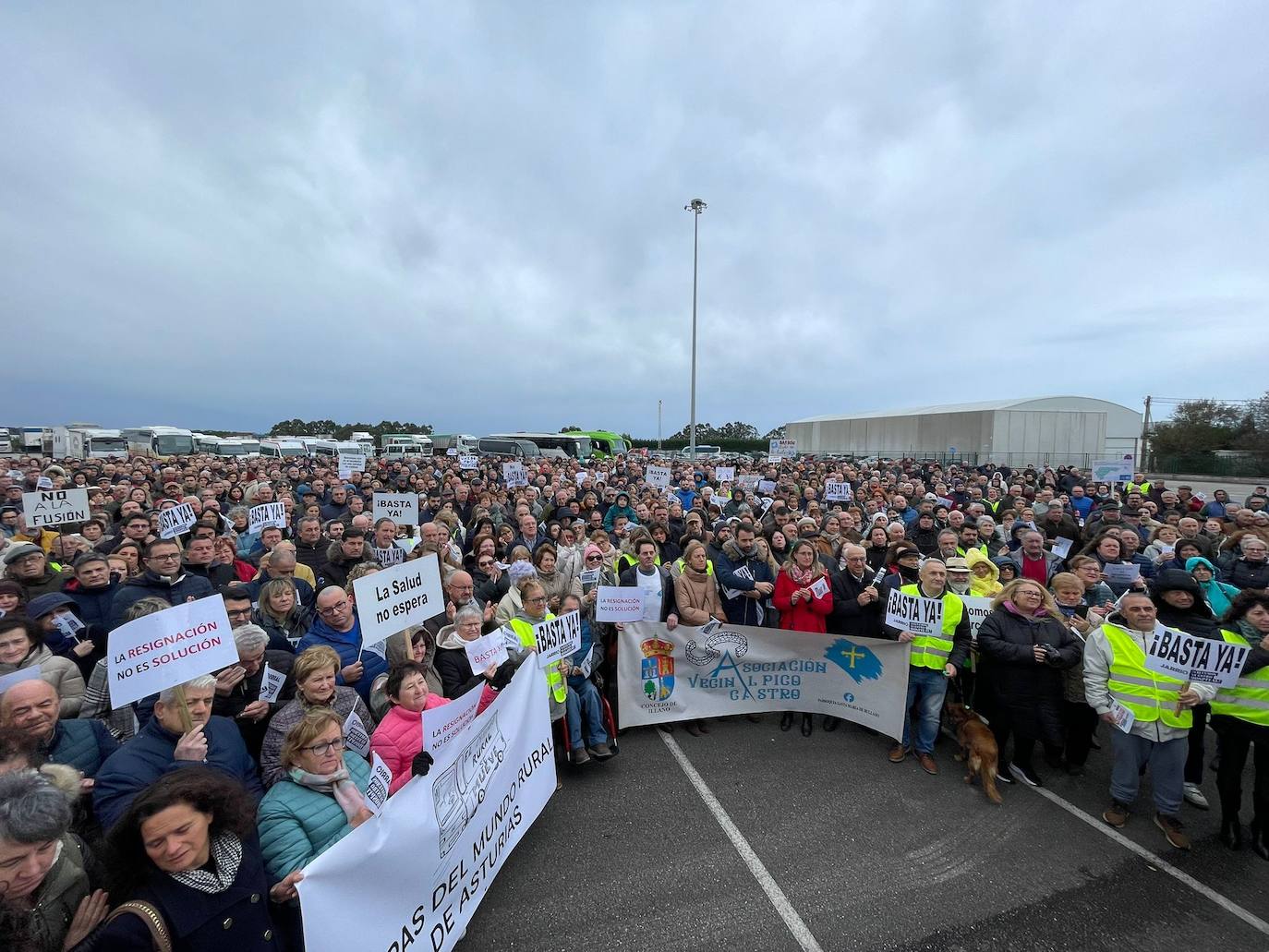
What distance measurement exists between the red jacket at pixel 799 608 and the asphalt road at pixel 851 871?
132 centimetres

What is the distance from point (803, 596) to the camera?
5594mm

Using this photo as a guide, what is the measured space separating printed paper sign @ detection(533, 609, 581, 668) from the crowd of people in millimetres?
121

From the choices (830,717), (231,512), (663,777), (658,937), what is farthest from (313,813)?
(231,512)

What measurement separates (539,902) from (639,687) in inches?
86.6

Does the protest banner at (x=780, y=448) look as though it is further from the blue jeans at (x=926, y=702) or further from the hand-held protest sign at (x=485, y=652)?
the hand-held protest sign at (x=485, y=652)

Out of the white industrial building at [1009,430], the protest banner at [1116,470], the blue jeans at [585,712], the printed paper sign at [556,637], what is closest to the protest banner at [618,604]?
the printed paper sign at [556,637]

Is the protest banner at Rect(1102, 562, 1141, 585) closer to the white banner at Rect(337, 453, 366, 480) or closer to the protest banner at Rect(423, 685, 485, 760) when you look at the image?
the protest banner at Rect(423, 685, 485, 760)

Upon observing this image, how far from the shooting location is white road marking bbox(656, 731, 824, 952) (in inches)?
123

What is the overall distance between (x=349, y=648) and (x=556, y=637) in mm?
1552

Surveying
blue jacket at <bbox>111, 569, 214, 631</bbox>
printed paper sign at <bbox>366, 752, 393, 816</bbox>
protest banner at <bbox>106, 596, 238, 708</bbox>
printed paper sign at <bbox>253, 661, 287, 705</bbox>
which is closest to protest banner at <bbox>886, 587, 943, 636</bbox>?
printed paper sign at <bbox>366, 752, 393, 816</bbox>

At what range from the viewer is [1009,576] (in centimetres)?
658

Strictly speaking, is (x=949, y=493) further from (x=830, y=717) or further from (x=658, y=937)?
(x=658, y=937)

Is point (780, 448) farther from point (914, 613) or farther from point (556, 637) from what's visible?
point (556, 637)

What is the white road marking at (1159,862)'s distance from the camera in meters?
3.27
